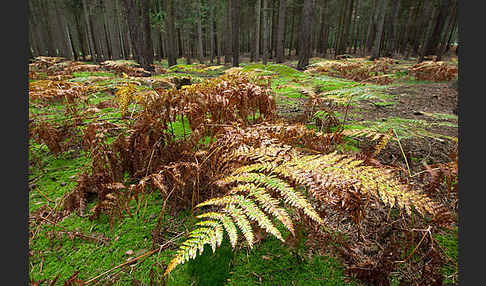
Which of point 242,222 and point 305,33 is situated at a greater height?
point 305,33

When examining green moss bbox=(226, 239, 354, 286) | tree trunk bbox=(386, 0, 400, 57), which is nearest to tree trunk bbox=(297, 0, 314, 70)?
tree trunk bbox=(386, 0, 400, 57)

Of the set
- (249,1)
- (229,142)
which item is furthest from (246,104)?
(249,1)

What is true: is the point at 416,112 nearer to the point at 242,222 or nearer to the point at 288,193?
the point at 288,193

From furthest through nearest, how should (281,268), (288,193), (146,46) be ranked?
(146,46) < (281,268) < (288,193)

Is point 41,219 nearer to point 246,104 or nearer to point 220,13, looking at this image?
point 246,104

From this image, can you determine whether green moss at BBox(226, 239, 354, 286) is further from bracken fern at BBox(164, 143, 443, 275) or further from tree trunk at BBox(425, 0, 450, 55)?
tree trunk at BBox(425, 0, 450, 55)

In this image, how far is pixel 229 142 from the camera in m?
1.93

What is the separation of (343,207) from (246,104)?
188 cm

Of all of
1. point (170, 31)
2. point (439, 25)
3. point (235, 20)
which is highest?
point (235, 20)

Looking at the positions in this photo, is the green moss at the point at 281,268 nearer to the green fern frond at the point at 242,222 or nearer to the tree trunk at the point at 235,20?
the green fern frond at the point at 242,222

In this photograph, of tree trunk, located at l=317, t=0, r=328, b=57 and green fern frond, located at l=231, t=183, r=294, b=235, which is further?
tree trunk, located at l=317, t=0, r=328, b=57

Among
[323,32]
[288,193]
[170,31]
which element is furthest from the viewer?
[323,32]

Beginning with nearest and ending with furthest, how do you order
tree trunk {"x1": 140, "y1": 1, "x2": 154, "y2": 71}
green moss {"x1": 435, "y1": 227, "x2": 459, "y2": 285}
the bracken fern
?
the bracken fern < green moss {"x1": 435, "y1": 227, "x2": 459, "y2": 285} < tree trunk {"x1": 140, "y1": 1, "x2": 154, "y2": 71}

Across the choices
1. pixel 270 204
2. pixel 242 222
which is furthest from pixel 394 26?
pixel 242 222
